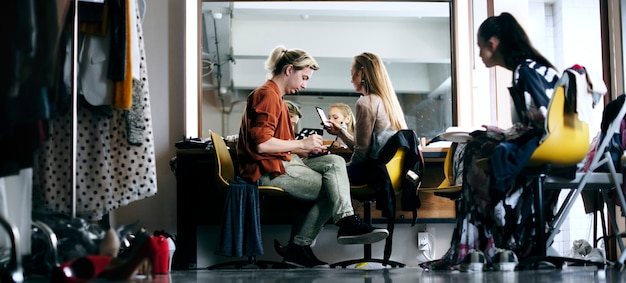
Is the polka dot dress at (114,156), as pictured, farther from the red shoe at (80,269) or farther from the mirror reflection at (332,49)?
the mirror reflection at (332,49)

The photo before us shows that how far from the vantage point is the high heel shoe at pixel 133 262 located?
1381 mm

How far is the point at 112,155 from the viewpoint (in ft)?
7.85

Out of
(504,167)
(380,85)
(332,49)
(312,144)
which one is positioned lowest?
(504,167)

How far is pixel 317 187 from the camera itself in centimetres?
355

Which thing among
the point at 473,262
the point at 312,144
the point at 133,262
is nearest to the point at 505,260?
the point at 473,262

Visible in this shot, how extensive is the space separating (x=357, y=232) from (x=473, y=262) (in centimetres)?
58

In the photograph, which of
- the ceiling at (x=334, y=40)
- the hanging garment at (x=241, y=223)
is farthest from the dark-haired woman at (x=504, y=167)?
the ceiling at (x=334, y=40)

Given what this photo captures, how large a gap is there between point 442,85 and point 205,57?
1.39 m

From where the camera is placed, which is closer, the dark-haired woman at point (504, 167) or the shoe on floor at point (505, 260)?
the dark-haired woman at point (504, 167)

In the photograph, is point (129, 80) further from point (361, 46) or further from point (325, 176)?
point (361, 46)

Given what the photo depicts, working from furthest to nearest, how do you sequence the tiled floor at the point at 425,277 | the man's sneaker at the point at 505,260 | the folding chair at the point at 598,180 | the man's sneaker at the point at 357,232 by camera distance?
1. the man's sneaker at the point at 357,232
2. the folding chair at the point at 598,180
3. the man's sneaker at the point at 505,260
4. the tiled floor at the point at 425,277

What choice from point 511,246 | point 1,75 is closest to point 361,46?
point 511,246

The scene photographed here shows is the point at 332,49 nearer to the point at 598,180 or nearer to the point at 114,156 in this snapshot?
the point at 598,180

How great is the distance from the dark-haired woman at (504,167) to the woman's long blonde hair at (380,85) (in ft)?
1.83
